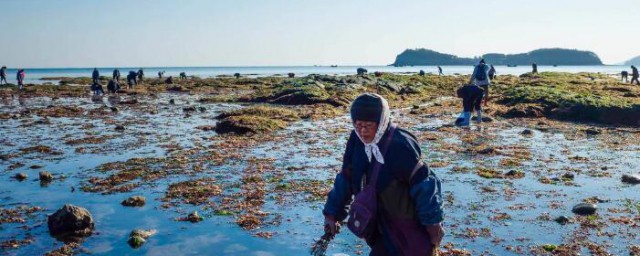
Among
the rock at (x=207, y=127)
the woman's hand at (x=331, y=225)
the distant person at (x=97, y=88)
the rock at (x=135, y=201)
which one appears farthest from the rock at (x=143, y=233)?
the distant person at (x=97, y=88)

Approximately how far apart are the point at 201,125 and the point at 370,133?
21.0 meters

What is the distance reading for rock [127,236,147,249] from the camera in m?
8.23

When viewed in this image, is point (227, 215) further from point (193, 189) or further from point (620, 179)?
point (620, 179)

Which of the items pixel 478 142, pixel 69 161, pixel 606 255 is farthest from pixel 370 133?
pixel 478 142

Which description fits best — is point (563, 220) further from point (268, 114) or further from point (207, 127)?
point (268, 114)

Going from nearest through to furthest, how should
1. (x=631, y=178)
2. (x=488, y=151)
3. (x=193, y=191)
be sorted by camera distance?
(x=193, y=191) → (x=631, y=178) → (x=488, y=151)

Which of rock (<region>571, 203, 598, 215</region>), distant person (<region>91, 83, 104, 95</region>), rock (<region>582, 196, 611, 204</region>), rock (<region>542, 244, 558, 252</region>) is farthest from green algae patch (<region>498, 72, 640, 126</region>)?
distant person (<region>91, 83, 104, 95</region>)

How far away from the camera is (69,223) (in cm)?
880

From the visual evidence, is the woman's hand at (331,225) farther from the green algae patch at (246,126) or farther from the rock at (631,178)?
the green algae patch at (246,126)

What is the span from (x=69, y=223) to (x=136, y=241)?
4.81 feet

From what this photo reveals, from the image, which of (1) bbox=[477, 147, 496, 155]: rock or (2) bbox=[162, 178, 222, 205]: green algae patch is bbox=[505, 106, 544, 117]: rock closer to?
(1) bbox=[477, 147, 496, 155]: rock

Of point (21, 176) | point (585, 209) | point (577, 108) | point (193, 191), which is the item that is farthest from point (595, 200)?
point (577, 108)

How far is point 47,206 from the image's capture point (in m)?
10.5

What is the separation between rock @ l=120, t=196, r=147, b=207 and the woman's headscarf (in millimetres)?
7634
